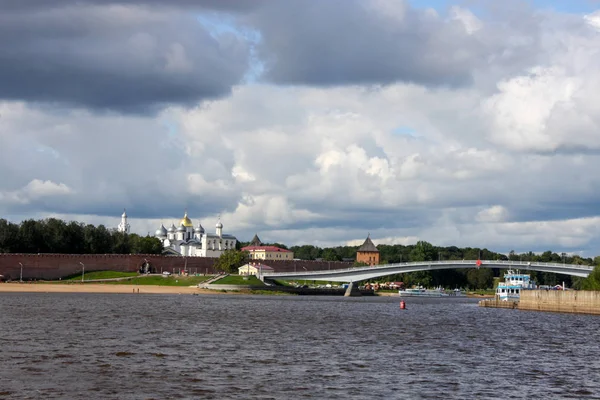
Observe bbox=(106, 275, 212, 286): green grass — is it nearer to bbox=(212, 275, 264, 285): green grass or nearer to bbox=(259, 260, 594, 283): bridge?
bbox=(212, 275, 264, 285): green grass

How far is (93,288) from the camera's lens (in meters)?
156

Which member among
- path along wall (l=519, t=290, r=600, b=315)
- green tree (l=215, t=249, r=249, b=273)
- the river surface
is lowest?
the river surface

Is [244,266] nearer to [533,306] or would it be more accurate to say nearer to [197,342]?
[533,306]

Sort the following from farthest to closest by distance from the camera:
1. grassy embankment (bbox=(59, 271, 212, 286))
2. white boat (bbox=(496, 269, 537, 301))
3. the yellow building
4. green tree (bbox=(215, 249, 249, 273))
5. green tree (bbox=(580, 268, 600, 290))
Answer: green tree (bbox=(215, 249, 249, 273)), the yellow building, grassy embankment (bbox=(59, 271, 212, 286)), white boat (bbox=(496, 269, 537, 301)), green tree (bbox=(580, 268, 600, 290))

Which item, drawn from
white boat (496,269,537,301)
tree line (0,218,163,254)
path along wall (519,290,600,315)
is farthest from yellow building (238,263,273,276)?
path along wall (519,290,600,315)

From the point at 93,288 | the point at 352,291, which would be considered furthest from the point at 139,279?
the point at 352,291

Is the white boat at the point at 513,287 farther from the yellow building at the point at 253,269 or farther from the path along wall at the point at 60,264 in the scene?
the path along wall at the point at 60,264

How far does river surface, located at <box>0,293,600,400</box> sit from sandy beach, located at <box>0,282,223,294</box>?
240ft

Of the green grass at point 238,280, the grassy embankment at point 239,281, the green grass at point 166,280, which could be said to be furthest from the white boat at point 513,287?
the green grass at point 166,280

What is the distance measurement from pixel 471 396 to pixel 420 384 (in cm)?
318

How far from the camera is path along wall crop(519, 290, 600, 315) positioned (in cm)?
10038

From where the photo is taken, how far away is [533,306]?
113m

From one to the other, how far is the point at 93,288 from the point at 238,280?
98.4 feet

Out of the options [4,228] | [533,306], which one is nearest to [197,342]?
[533,306]
